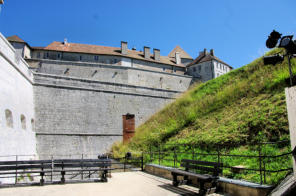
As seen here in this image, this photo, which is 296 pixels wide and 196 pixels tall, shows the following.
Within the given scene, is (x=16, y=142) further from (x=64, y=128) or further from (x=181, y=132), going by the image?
(x=181, y=132)

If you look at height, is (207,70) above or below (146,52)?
below

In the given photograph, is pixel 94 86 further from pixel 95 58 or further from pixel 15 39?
pixel 15 39

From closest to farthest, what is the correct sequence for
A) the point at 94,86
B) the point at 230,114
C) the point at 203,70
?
the point at 230,114 < the point at 94,86 < the point at 203,70

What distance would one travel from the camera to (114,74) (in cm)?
3266

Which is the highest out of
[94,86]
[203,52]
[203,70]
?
[203,52]

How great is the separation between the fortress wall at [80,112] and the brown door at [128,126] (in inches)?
15.1

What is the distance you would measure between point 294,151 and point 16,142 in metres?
12.7

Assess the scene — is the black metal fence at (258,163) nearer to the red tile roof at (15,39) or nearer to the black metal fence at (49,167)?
the black metal fence at (49,167)

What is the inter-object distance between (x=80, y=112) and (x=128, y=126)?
4528 mm

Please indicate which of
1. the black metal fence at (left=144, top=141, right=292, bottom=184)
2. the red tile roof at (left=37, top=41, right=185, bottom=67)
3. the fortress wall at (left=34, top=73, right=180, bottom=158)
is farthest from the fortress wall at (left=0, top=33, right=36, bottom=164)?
the red tile roof at (left=37, top=41, right=185, bottom=67)

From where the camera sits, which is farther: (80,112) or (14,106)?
(80,112)

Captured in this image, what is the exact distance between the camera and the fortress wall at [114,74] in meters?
29.8

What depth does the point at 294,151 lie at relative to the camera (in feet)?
13.9

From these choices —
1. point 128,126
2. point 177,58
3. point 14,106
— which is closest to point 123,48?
point 177,58
